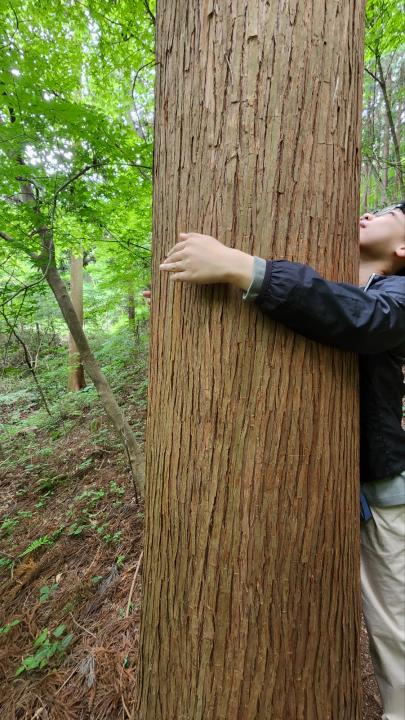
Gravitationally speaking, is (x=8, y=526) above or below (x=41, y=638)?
below

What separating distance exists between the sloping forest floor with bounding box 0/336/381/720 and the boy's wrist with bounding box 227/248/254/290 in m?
2.42

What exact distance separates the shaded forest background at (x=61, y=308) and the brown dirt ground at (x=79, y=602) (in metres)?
0.01

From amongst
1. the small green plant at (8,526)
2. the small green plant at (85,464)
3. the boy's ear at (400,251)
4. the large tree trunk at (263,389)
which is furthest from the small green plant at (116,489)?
the boy's ear at (400,251)

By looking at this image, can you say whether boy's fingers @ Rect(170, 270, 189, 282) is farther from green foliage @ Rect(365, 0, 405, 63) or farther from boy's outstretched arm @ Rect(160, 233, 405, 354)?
green foliage @ Rect(365, 0, 405, 63)

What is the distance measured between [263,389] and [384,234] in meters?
0.95

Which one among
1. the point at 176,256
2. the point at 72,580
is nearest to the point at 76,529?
the point at 72,580

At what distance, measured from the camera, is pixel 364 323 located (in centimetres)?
97

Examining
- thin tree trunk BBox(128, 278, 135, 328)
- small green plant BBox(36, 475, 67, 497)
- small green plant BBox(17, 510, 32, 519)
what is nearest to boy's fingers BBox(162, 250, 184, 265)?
small green plant BBox(17, 510, 32, 519)

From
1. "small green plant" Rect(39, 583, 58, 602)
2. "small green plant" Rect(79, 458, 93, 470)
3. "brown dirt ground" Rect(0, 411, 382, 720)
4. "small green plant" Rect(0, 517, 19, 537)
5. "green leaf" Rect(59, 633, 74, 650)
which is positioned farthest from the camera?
"small green plant" Rect(79, 458, 93, 470)

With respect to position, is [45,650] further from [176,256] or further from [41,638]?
[176,256]

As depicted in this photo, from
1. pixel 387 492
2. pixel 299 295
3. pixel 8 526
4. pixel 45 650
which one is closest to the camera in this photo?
pixel 299 295

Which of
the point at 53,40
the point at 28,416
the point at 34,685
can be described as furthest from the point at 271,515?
the point at 28,416

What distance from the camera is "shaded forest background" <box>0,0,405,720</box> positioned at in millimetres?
2426

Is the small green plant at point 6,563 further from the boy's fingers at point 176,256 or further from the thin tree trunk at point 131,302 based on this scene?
the thin tree trunk at point 131,302
